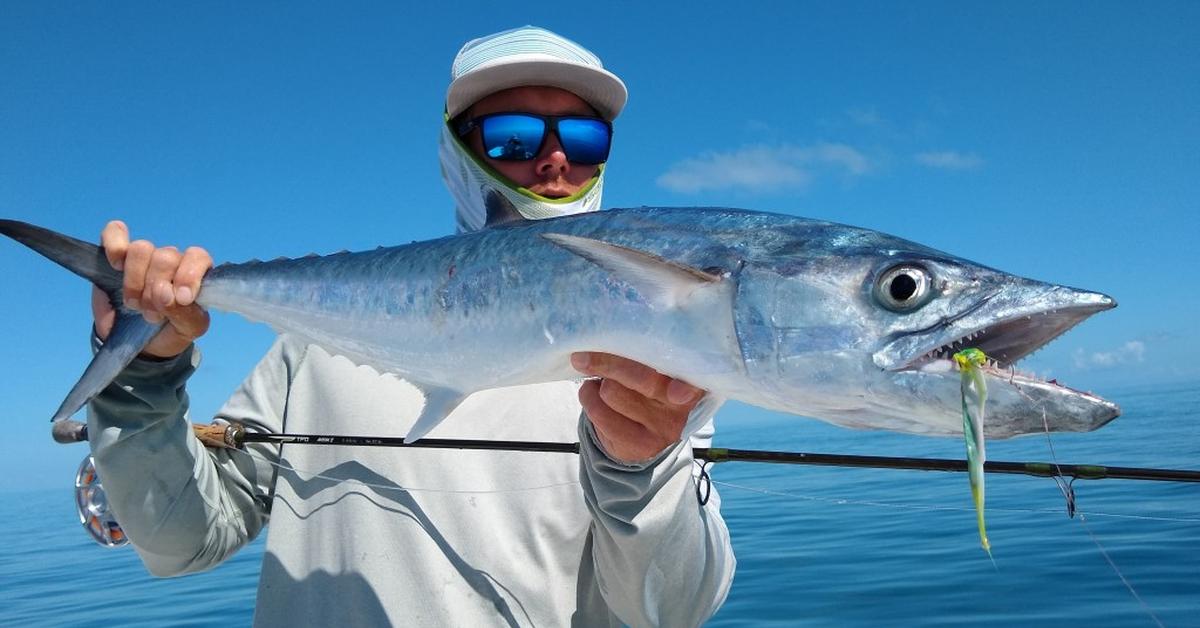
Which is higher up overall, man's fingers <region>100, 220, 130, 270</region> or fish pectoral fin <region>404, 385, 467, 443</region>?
man's fingers <region>100, 220, 130, 270</region>

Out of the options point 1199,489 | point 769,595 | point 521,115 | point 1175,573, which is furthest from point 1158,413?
point 521,115

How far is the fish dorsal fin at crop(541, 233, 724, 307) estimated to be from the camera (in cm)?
176

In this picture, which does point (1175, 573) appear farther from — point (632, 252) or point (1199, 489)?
point (632, 252)

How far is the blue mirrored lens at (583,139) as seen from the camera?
10.2 feet

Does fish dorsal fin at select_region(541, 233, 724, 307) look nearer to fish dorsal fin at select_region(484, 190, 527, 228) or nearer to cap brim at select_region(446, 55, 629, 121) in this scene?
fish dorsal fin at select_region(484, 190, 527, 228)

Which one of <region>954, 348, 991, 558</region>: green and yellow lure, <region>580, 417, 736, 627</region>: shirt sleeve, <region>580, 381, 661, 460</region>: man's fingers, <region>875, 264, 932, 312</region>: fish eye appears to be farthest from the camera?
<region>580, 417, 736, 627</region>: shirt sleeve

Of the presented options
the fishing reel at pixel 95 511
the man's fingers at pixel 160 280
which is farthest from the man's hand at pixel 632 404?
the fishing reel at pixel 95 511

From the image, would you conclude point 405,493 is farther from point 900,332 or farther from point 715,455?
point 900,332

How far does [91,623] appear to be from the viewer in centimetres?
694

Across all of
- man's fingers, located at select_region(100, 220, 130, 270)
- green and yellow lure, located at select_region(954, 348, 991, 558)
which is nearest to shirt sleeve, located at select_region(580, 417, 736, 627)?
green and yellow lure, located at select_region(954, 348, 991, 558)

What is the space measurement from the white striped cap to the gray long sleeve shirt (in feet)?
4.41

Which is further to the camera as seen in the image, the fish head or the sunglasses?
the sunglasses

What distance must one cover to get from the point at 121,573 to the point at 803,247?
10542mm

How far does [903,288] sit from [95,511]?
11.6 ft
